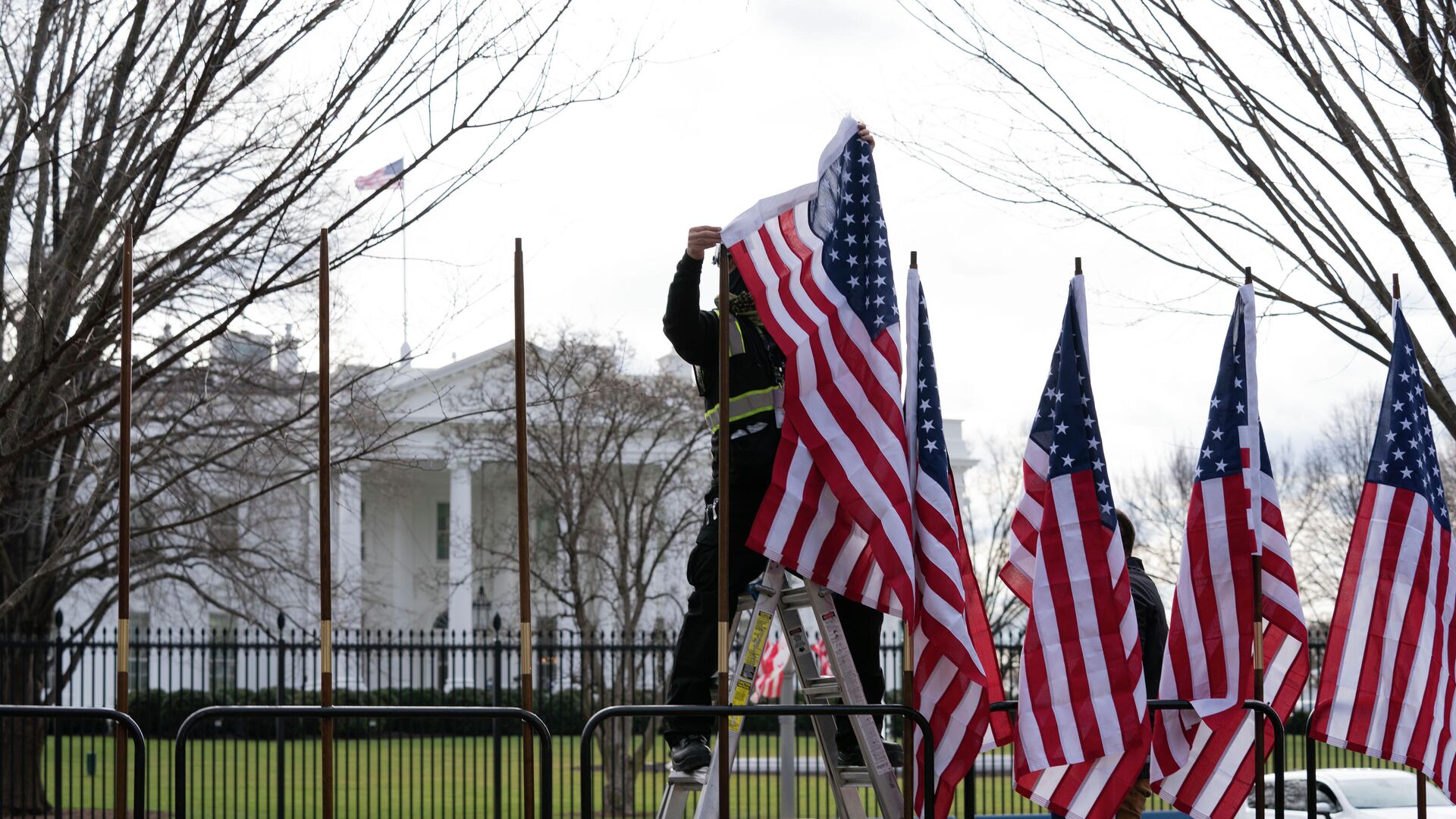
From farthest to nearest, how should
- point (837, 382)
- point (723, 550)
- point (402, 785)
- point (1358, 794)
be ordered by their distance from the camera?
point (402, 785)
point (1358, 794)
point (837, 382)
point (723, 550)

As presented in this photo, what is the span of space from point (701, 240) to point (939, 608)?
1.40 meters

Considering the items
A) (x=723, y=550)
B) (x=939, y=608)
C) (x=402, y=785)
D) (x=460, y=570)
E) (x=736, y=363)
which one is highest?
(x=736, y=363)

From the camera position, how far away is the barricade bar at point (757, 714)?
4.27m

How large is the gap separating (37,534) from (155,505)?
1.51m

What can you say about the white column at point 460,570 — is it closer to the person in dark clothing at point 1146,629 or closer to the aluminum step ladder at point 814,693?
the person in dark clothing at point 1146,629

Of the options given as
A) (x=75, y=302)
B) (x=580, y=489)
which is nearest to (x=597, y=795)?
(x=580, y=489)

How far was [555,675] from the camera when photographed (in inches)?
1152

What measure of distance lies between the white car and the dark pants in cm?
975

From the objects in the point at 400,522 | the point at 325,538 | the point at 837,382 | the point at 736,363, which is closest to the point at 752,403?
the point at 736,363

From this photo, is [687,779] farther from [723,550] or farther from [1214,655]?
[1214,655]

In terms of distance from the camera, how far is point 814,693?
16.2 feet

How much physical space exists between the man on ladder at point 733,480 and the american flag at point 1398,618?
1.97 metres

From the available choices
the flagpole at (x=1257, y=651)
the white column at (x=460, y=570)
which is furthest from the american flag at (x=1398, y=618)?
the white column at (x=460, y=570)

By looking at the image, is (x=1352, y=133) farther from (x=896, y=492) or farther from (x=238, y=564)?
(x=238, y=564)
